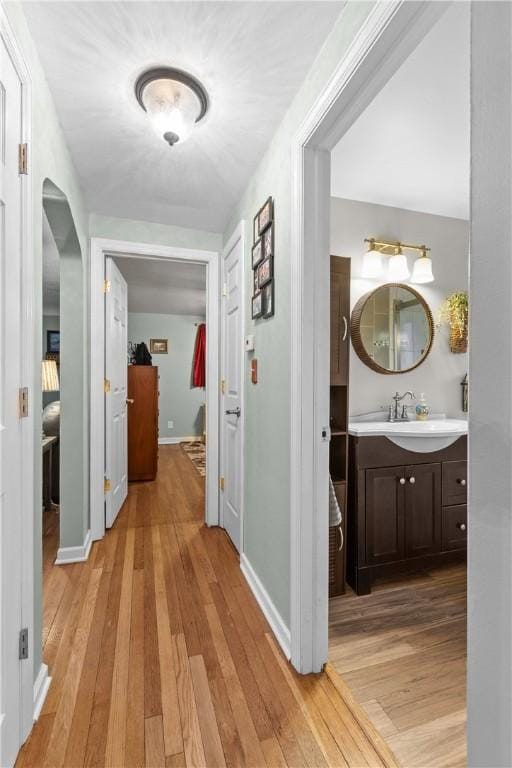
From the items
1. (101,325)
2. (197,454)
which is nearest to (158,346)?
(197,454)

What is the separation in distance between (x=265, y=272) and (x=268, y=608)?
164cm

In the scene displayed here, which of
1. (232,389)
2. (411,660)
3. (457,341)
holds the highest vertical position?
(457,341)

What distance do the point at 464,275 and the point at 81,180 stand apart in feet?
9.00

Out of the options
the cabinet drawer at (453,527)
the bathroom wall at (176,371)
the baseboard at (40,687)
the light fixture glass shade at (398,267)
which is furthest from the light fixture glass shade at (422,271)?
the bathroom wall at (176,371)

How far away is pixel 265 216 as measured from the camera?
180cm

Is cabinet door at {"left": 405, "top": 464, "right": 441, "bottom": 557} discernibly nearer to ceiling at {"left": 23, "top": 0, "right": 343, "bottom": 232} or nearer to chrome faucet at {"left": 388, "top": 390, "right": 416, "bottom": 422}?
chrome faucet at {"left": 388, "top": 390, "right": 416, "bottom": 422}

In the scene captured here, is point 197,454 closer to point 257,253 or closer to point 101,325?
point 101,325

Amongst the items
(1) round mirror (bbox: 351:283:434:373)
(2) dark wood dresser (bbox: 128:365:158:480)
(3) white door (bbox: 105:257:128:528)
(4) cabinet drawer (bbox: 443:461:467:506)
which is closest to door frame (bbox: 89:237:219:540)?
(3) white door (bbox: 105:257:128:528)

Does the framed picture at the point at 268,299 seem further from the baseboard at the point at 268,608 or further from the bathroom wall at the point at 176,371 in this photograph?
the bathroom wall at the point at 176,371

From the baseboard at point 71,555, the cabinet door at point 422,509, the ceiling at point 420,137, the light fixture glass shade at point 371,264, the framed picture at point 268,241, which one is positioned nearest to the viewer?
the ceiling at point 420,137

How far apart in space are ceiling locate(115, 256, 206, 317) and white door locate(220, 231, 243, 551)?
1.88ft

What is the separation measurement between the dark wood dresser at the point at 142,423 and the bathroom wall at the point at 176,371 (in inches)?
89.4

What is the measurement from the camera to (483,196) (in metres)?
0.56

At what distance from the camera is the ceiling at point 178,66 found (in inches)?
45.5
